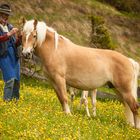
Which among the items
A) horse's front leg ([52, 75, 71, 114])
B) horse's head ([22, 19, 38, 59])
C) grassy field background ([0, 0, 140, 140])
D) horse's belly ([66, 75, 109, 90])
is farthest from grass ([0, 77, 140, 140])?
horse's head ([22, 19, 38, 59])

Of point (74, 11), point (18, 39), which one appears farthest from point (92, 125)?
point (74, 11)

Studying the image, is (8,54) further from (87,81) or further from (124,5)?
(124,5)

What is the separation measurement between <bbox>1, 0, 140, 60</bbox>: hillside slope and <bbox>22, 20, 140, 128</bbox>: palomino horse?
26538 mm

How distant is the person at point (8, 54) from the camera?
45.6 feet

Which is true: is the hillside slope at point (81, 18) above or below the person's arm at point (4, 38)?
below

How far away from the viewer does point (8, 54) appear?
46.9ft

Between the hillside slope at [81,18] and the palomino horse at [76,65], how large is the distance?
87.1ft

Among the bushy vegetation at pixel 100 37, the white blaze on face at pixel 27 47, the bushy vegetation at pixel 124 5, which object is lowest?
the bushy vegetation at pixel 124 5

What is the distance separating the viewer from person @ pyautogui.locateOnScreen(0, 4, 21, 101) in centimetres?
1390

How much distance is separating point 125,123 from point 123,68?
1.63 m

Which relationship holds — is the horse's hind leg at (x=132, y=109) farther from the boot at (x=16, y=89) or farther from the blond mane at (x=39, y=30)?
the boot at (x=16, y=89)

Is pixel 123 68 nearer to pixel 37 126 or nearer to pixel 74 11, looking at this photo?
pixel 37 126

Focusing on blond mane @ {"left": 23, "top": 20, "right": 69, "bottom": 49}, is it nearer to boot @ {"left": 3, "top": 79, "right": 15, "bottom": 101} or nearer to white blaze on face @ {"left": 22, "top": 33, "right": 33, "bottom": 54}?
white blaze on face @ {"left": 22, "top": 33, "right": 33, "bottom": 54}

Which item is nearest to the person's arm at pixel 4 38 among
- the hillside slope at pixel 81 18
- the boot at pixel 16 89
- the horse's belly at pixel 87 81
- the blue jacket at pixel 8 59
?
the blue jacket at pixel 8 59
